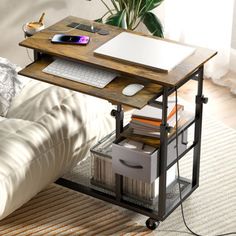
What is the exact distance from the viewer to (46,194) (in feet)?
11.7

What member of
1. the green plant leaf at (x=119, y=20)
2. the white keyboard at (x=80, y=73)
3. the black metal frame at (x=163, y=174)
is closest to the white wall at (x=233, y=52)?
the green plant leaf at (x=119, y=20)

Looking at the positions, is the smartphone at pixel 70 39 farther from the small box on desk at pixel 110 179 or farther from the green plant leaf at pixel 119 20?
the green plant leaf at pixel 119 20

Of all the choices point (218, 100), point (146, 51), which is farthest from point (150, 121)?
point (218, 100)

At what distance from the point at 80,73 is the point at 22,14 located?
1.26 m

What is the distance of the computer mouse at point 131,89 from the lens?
9.87 feet

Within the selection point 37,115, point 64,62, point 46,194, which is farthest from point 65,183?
point 64,62

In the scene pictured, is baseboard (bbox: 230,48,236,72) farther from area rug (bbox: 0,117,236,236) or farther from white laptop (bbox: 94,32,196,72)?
white laptop (bbox: 94,32,196,72)

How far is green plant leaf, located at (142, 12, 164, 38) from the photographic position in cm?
417

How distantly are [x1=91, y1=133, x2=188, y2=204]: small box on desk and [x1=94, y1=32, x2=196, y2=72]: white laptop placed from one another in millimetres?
463

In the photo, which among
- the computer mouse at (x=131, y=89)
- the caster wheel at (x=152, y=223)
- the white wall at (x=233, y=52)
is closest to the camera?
the computer mouse at (x=131, y=89)

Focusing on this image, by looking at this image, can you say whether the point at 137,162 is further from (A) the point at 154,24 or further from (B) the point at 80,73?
(A) the point at 154,24

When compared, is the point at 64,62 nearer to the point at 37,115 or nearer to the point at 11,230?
the point at 37,115

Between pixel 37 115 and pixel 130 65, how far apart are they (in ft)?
1.86

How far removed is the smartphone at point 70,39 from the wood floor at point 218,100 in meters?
1.19
